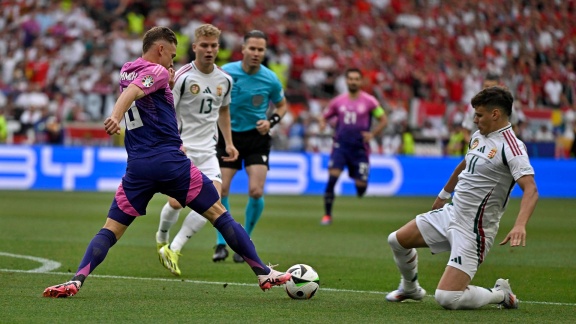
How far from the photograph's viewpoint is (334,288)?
8.77 m

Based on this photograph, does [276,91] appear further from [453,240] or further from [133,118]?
[453,240]

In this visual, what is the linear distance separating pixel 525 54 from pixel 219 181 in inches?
964

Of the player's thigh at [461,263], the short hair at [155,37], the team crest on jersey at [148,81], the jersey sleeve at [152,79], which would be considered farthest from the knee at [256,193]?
the player's thigh at [461,263]

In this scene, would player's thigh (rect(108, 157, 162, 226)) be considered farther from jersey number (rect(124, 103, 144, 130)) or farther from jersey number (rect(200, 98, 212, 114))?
jersey number (rect(200, 98, 212, 114))

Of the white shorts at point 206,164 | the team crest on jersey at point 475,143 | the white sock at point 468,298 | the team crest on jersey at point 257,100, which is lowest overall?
the white sock at point 468,298

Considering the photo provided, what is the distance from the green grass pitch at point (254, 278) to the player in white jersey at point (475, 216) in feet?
0.51

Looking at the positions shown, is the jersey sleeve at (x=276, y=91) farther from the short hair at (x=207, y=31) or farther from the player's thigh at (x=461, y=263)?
the player's thigh at (x=461, y=263)

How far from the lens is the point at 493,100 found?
747cm

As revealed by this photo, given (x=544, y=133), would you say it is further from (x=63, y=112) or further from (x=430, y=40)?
(x=63, y=112)

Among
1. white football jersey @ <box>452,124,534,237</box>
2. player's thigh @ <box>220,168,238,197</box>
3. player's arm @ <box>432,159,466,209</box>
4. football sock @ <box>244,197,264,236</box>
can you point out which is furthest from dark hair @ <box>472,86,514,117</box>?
football sock @ <box>244,197,264,236</box>

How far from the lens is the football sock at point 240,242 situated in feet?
25.7

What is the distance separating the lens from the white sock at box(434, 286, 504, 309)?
733cm

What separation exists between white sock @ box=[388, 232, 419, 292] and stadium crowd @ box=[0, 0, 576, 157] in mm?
18896

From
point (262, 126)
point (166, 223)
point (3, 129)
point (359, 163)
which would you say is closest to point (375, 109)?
point (359, 163)
